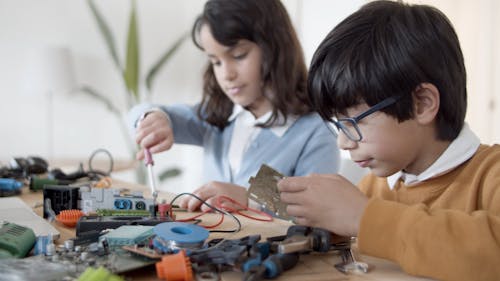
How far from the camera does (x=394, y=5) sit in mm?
856

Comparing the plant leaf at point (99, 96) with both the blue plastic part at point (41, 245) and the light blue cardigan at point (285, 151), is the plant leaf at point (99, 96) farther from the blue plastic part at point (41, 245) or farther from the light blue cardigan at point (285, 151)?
the blue plastic part at point (41, 245)

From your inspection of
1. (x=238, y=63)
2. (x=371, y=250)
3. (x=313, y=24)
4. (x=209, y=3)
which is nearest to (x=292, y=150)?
(x=238, y=63)

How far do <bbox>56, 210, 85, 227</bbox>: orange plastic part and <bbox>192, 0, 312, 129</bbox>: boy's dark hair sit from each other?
2.11 feet

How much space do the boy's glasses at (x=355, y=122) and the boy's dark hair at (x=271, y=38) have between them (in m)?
0.54

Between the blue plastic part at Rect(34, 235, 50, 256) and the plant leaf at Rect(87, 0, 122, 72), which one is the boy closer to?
the blue plastic part at Rect(34, 235, 50, 256)

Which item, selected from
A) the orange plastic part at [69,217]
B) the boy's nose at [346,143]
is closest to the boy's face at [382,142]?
the boy's nose at [346,143]

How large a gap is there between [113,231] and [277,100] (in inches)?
30.6

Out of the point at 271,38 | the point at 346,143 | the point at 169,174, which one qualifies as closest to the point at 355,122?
the point at 346,143

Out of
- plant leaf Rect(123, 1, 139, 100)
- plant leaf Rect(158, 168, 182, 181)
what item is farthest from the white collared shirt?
plant leaf Rect(158, 168, 182, 181)

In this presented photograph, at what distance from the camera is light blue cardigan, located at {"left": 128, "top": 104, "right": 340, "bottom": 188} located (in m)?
1.31

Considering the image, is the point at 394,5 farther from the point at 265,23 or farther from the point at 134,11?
the point at 134,11

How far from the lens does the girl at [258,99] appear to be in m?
1.29

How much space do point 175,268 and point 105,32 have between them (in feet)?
7.73

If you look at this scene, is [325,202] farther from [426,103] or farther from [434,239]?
[426,103]
